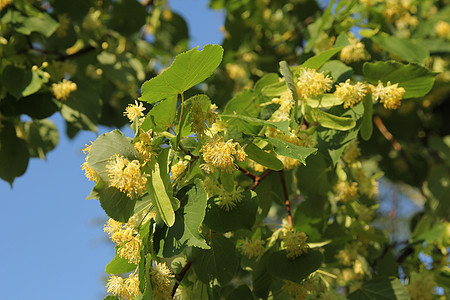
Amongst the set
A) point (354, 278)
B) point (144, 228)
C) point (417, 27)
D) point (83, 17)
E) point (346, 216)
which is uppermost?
point (83, 17)

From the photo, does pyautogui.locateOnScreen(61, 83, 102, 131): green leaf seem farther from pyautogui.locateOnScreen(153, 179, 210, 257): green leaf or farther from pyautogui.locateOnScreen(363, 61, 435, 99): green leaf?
pyautogui.locateOnScreen(363, 61, 435, 99): green leaf

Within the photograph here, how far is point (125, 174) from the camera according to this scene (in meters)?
1.08

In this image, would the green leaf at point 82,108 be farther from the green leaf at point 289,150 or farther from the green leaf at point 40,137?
the green leaf at point 289,150

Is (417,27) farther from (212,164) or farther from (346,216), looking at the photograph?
(212,164)

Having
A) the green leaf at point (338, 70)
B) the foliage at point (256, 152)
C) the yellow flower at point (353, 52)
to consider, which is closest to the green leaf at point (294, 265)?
the foliage at point (256, 152)

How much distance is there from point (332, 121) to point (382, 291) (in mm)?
753

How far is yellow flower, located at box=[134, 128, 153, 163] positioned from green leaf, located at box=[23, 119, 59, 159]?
4.77 ft

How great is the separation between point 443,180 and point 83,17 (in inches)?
92.6

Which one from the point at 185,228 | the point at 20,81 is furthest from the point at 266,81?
the point at 20,81

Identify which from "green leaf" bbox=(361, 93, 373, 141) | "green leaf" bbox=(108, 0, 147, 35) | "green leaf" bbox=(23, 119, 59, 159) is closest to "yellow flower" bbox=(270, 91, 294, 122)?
"green leaf" bbox=(361, 93, 373, 141)

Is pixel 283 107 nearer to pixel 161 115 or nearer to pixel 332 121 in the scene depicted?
pixel 332 121

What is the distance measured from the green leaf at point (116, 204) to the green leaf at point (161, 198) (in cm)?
7

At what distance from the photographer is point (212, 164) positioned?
1.18 metres

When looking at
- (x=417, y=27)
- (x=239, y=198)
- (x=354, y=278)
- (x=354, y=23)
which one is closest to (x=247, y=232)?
(x=239, y=198)
